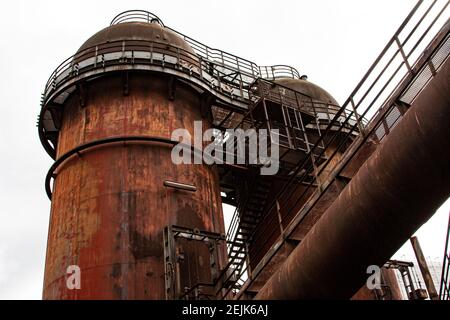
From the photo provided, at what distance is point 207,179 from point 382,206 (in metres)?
9.65

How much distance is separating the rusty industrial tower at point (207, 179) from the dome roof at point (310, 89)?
3.78 feet

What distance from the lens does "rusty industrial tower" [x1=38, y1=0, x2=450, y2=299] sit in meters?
6.67

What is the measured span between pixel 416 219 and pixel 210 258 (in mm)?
7575

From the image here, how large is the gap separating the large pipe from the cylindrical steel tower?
220 inches

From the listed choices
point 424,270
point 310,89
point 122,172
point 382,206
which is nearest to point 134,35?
point 122,172

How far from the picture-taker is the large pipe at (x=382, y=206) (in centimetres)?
601

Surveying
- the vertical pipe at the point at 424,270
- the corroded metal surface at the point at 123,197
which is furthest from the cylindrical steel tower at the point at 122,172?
the vertical pipe at the point at 424,270

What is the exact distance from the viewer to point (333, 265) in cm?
749

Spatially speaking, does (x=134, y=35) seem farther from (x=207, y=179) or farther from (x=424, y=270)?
(x=424, y=270)

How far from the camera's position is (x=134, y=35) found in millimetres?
17938

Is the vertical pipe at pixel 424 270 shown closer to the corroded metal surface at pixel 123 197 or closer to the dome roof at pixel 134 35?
the corroded metal surface at pixel 123 197

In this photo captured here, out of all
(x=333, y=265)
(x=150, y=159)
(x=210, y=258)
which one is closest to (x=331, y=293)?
(x=333, y=265)

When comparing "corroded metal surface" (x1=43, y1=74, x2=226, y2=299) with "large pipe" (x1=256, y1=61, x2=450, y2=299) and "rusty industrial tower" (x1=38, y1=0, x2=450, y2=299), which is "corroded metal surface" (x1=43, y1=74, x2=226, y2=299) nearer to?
"rusty industrial tower" (x1=38, y1=0, x2=450, y2=299)

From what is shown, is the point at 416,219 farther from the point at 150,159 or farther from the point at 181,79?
the point at 181,79
